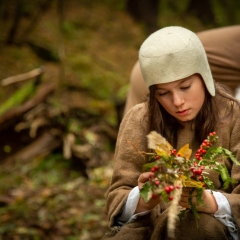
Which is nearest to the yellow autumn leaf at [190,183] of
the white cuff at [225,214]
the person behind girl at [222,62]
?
the white cuff at [225,214]

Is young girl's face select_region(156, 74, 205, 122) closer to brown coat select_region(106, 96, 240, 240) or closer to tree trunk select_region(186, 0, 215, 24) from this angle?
brown coat select_region(106, 96, 240, 240)

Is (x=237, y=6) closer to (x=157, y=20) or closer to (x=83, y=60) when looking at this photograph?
(x=157, y=20)

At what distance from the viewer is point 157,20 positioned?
9.84 m

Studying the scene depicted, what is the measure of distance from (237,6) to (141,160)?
807cm

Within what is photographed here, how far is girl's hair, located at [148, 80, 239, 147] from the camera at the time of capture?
2863 mm

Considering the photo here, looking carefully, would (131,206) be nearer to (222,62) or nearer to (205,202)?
(205,202)

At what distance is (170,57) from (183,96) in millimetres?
198

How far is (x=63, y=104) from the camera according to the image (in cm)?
697

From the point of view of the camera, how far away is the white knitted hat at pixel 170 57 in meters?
2.69

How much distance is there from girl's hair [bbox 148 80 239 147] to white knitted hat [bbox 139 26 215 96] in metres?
0.11

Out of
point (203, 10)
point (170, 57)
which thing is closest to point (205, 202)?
point (170, 57)

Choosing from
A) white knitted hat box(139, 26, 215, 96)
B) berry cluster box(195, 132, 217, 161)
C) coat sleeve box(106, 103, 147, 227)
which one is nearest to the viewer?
berry cluster box(195, 132, 217, 161)

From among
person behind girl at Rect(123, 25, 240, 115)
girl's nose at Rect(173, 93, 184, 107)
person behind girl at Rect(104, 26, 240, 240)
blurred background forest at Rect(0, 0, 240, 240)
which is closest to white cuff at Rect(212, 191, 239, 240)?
person behind girl at Rect(104, 26, 240, 240)

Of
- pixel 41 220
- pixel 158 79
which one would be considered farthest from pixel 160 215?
pixel 41 220
